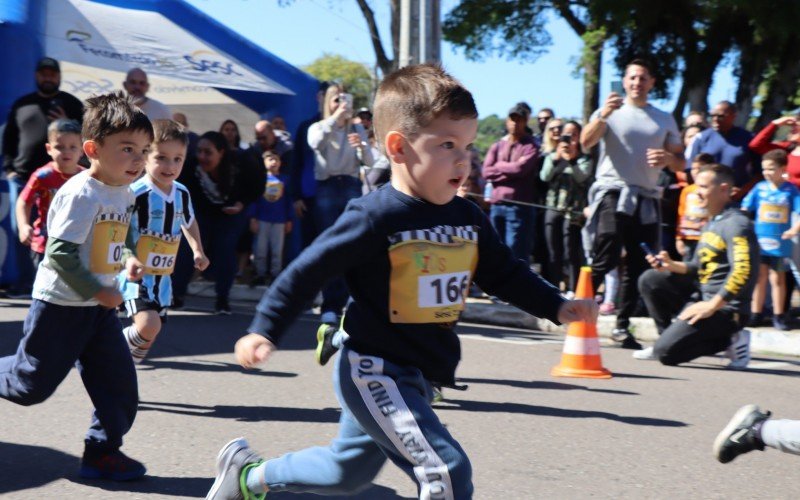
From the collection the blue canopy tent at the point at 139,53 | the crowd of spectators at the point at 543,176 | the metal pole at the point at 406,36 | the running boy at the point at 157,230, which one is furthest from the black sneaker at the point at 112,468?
the metal pole at the point at 406,36

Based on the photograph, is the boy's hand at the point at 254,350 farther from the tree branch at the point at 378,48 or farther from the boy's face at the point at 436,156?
the tree branch at the point at 378,48

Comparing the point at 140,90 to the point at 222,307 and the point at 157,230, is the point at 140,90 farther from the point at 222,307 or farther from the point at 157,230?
the point at 157,230

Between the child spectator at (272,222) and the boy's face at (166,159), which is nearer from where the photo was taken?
the boy's face at (166,159)

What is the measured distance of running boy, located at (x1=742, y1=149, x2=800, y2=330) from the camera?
10133 mm

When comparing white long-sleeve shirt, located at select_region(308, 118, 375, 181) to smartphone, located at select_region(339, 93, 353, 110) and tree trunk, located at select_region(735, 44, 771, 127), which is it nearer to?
smartphone, located at select_region(339, 93, 353, 110)

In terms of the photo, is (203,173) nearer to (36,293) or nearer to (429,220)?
(36,293)

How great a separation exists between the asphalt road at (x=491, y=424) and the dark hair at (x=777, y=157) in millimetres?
2094

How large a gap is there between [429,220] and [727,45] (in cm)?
1878

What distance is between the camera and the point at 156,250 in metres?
6.68

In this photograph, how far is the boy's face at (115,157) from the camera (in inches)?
188

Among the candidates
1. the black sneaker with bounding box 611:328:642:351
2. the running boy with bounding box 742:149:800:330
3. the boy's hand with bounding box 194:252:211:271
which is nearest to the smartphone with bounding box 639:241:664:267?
the black sneaker with bounding box 611:328:642:351

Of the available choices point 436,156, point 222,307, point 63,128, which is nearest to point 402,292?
point 436,156

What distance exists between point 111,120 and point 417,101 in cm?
181

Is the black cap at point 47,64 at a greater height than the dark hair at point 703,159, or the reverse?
the black cap at point 47,64
